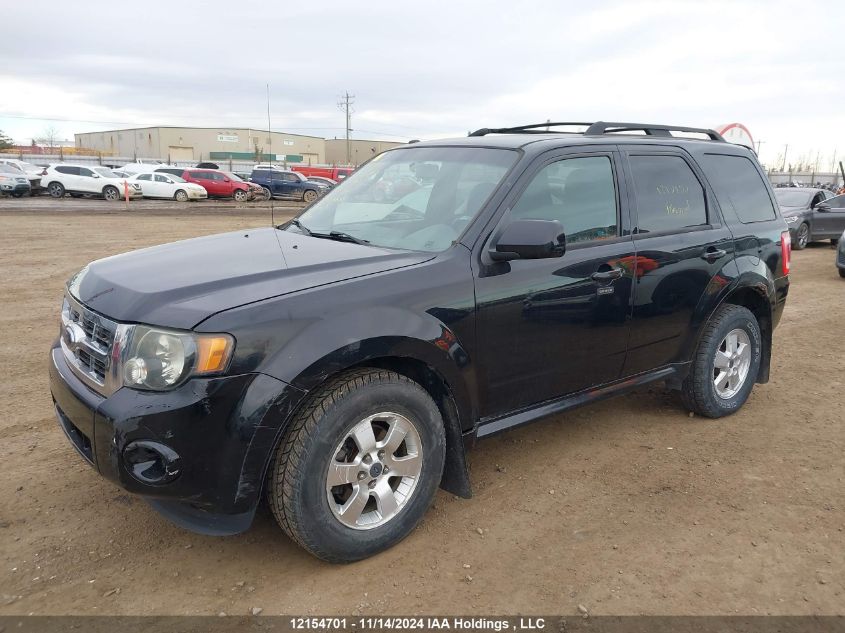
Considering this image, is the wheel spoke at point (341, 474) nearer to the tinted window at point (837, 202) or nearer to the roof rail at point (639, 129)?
the roof rail at point (639, 129)

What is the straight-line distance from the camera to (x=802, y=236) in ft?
51.8

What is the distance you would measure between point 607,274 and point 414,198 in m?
1.18

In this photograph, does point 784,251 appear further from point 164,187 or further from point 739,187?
point 164,187

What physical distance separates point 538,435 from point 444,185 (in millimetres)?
1855

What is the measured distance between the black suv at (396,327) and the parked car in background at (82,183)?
28633mm

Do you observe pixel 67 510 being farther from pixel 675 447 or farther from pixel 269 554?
pixel 675 447

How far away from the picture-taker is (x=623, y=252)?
12.5 ft

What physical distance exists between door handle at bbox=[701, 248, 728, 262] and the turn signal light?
124 inches

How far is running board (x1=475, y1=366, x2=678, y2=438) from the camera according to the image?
3451 millimetres

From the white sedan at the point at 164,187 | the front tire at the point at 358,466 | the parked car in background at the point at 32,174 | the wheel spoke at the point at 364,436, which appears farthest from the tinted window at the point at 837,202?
the parked car in background at the point at 32,174

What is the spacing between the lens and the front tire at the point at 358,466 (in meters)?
2.73

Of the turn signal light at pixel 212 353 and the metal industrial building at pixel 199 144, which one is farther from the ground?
the metal industrial building at pixel 199 144

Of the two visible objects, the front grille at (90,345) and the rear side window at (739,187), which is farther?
the rear side window at (739,187)

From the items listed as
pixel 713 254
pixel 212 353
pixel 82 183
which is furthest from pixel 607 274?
pixel 82 183
